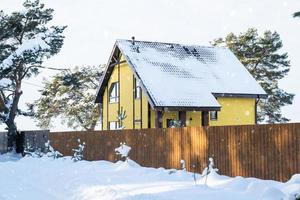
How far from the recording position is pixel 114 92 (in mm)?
35781

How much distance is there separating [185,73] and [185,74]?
0.15 m

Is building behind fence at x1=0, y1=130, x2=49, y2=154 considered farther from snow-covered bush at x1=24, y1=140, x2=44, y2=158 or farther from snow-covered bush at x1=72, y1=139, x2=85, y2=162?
snow-covered bush at x1=72, y1=139, x2=85, y2=162

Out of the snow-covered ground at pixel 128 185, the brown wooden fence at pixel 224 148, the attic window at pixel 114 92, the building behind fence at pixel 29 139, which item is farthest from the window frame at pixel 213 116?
the snow-covered ground at pixel 128 185

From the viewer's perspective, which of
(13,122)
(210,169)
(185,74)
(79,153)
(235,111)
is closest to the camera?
(210,169)

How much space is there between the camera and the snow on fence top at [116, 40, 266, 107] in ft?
96.7

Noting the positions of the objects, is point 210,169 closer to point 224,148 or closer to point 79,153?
point 224,148

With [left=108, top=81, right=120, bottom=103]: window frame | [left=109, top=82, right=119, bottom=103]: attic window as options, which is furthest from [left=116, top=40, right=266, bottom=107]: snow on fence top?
[left=109, top=82, right=119, bottom=103]: attic window

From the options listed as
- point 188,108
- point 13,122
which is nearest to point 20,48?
point 13,122

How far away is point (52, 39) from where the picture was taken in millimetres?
36500

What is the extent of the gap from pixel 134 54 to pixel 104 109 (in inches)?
261

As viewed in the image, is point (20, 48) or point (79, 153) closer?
point (79, 153)

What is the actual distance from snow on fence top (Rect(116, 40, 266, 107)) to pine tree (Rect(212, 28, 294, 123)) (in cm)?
1108

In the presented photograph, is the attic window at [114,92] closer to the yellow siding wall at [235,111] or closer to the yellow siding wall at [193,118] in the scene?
the yellow siding wall at [193,118]

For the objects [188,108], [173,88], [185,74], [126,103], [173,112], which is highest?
[185,74]
